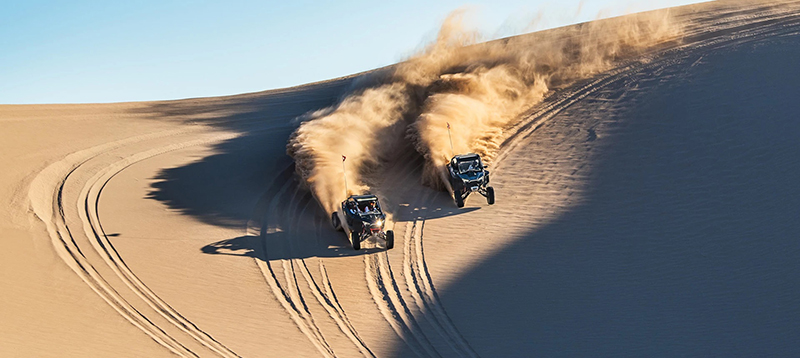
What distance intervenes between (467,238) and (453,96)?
9.32 m

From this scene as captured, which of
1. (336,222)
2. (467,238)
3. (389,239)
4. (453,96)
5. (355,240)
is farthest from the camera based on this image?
(453,96)

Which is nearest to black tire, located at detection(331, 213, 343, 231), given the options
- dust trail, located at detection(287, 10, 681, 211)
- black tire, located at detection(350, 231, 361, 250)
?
dust trail, located at detection(287, 10, 681, 211)

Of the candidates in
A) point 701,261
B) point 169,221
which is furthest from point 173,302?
point 701,261

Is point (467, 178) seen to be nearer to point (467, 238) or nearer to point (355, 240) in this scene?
point (467, 238)

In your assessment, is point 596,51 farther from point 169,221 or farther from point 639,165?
point 169,221

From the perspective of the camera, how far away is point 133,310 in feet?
50.6

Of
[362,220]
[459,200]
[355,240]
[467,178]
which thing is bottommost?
[355,240]

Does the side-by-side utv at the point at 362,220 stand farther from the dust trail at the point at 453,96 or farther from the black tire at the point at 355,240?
the dust trail at the point at 453,96

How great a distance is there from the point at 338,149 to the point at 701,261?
1216 centimetres

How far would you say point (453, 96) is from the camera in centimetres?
2681

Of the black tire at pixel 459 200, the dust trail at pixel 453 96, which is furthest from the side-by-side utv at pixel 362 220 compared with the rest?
the black tire at pixel 459 200

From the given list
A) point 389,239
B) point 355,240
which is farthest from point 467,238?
point 355,240

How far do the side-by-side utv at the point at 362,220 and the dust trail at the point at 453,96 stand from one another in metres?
1.60

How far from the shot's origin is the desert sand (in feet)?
46.6
